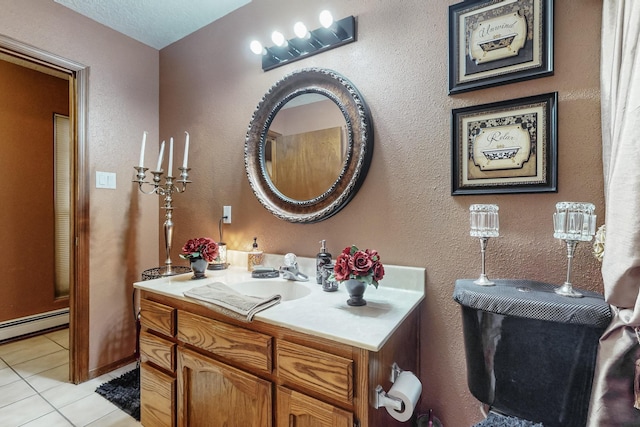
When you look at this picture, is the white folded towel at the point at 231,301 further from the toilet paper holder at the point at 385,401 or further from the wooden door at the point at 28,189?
the wooden door at the point at 28,189

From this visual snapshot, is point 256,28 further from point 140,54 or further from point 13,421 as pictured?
point 13,421

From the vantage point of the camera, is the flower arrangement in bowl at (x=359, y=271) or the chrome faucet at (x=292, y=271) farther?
the chrome faucet at (x=292, y=271)

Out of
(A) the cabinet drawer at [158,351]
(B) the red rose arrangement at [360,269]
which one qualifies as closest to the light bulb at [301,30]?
(B) the red rose arrangement at [360,269]

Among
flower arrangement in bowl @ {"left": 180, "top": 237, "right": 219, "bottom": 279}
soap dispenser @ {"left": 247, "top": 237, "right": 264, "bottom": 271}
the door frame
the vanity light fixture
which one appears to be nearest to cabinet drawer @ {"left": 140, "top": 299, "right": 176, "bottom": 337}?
flower arrangement in bowl @ {"left": 180, "top": 237, "right": 219, "bottom": 279}

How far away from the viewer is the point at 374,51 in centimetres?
137

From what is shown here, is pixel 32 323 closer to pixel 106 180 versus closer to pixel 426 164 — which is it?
pixel 106 180

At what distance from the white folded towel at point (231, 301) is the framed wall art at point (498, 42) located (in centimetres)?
112

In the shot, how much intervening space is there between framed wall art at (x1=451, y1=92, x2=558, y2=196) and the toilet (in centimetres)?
39

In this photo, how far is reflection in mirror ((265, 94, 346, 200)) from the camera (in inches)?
57.4

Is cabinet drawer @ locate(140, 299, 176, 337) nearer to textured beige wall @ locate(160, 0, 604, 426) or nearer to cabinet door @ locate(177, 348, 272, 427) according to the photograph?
cabinet door @ locate(177, 348, 272, 427)

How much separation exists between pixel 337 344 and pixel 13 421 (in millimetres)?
1934

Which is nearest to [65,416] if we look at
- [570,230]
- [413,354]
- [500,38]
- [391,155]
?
[413,354]

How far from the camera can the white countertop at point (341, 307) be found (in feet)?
2.80

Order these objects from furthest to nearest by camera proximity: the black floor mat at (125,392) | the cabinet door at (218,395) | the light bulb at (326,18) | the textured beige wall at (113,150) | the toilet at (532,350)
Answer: the textured beige wall at (113,150), the black floor mat at (125,392), the light bulb at (326,18), the cabinet door at (218,395), the toilet at (532,350)
